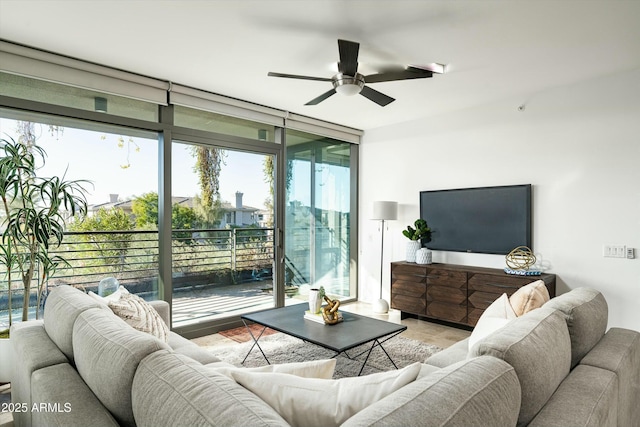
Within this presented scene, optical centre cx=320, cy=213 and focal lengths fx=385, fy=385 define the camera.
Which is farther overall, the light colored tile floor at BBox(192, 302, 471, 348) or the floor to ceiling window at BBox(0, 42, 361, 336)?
the light colored tile floor at BBox(192, 302, 471, 348)

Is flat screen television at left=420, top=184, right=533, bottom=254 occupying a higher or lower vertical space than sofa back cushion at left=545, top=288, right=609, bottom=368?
higher

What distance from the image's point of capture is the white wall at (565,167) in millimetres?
3496

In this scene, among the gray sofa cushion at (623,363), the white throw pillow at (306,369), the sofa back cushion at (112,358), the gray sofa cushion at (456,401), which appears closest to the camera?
the gray sofa cushion at (456,401)

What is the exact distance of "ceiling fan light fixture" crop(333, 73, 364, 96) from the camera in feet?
9.41

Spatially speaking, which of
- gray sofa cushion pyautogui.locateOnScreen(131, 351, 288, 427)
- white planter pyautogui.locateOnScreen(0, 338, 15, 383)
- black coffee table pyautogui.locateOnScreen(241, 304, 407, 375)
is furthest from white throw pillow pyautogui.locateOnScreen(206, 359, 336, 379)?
white planter pyautogui.locateOnScreen(0, 338, 15, 383)

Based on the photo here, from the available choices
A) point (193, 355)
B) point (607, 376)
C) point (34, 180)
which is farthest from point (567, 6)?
point (34, 180)

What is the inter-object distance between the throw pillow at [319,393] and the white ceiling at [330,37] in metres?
2.13

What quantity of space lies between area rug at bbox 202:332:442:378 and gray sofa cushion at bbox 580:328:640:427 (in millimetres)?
1672

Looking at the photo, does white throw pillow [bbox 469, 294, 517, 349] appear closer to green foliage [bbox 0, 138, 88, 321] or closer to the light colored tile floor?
the light colored tile floor

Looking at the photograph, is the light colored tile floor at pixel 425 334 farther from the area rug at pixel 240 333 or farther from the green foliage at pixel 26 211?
the green foliage at pixel 26 211

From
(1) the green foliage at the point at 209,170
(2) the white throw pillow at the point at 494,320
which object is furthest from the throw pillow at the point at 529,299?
(1) the green foliage at the point at 209,170

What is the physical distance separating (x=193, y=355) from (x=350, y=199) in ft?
13.0

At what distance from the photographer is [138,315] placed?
6.61ft

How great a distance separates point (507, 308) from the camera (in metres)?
2.12
